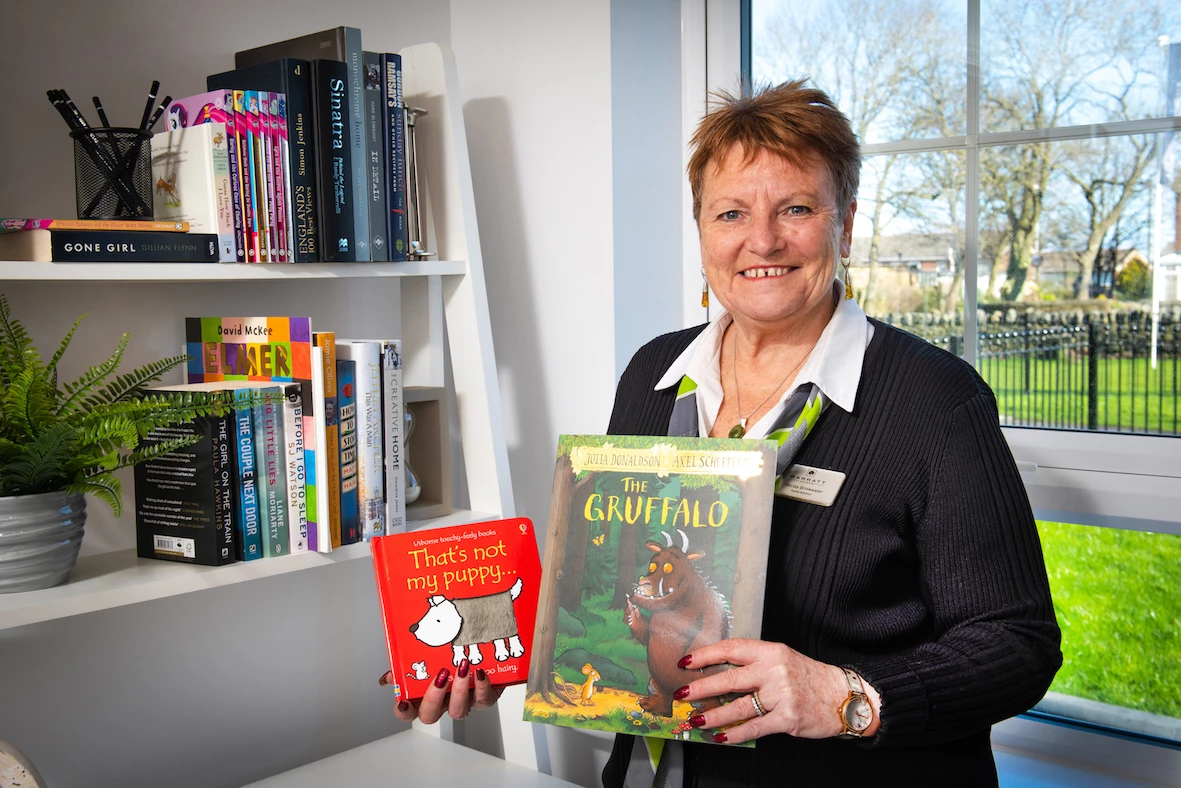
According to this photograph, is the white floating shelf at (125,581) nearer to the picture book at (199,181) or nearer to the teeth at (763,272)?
the picture book at (199,181)

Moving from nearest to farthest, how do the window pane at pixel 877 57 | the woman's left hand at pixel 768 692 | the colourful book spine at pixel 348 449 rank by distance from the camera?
the woman's left hand at pixel 768 692 → the colourful book spine at pixel 348 449 → the window pane at pixel 877 57

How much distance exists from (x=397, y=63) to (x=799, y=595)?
106cm

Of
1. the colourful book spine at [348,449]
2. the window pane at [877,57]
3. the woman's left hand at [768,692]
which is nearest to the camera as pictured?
the woman's left hand at [768,692]

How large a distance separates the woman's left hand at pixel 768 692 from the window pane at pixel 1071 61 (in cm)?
107

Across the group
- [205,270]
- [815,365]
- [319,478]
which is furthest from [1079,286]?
[205,270]

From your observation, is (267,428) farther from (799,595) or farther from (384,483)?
(799,595)

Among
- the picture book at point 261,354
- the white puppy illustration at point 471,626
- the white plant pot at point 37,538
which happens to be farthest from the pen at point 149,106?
the white puppy illustration at point 471,626

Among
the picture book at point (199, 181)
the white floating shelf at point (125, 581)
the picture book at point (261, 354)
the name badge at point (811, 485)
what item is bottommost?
the white floating shelf at point (125, 581)

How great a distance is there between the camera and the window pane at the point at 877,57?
5.77 feet

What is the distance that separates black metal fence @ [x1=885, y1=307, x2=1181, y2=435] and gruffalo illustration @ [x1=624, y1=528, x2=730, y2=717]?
35.0 inches

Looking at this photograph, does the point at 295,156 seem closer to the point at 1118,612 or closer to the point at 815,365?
the point at 815,365

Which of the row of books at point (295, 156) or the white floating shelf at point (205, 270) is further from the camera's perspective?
the row of books at point (295, 156)

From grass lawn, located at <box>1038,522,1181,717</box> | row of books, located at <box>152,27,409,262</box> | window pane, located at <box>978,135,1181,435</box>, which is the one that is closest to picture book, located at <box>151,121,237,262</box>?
row of books, located at <box>152,27,409,262</box>

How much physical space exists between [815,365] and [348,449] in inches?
28.5
